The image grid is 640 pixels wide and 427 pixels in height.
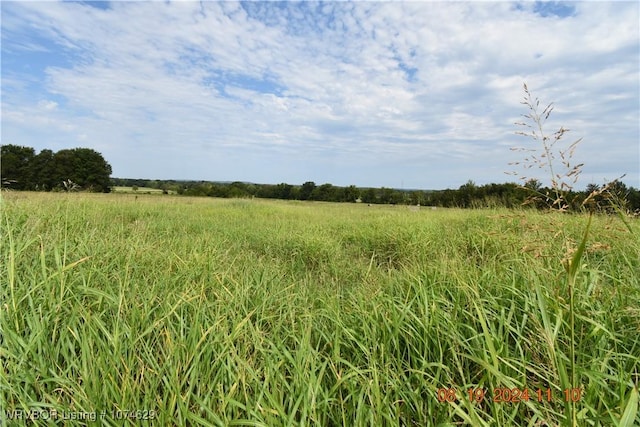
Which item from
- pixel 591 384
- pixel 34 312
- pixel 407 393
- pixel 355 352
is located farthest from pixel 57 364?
pixel 591 384

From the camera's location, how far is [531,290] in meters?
2.29

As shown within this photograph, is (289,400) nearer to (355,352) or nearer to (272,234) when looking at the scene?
(355,352)

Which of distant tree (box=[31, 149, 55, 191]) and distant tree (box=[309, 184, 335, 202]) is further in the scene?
distant tree (box=[309, 184, 335, 202])

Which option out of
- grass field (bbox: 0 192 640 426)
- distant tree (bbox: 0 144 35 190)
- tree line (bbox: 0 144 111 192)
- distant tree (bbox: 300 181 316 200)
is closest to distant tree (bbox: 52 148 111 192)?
tree line (bbox: 0 144 111 192)

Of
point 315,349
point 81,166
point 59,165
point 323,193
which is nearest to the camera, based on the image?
point 315,349

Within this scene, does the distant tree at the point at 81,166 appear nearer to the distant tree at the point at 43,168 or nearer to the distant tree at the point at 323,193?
the distant tree at the point at 43,168

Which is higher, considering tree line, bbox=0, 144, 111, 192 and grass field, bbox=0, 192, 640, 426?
tree line, bbox=0, 144, 111, 192

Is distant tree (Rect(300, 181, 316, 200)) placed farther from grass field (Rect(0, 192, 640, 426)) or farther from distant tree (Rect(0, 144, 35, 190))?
grass field (Rect(0, 192, 640, 426))
